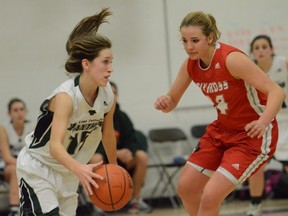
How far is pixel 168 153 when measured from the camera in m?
9.27

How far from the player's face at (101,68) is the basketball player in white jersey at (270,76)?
11.6 feet

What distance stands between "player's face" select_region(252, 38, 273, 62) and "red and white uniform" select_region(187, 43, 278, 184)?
9.21 feet

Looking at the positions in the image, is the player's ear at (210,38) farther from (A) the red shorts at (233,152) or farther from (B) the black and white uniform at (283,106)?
(B) the black and white uniform at (283,106)

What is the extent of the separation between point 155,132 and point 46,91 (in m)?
1.66

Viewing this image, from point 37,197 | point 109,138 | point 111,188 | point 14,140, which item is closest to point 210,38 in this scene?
point 109,138

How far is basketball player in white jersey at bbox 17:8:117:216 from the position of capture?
13.3 feet

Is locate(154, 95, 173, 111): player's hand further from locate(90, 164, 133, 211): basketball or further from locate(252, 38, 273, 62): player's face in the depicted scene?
locate(252, 38, 273, 62): player's face

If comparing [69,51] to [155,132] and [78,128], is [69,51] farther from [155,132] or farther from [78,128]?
[155,132]

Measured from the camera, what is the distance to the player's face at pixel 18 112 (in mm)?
8273

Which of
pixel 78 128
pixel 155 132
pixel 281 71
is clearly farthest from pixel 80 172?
pixel 155 132

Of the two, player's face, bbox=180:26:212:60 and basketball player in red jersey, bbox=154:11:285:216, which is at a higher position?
player's face, bbox=180:26:212:60

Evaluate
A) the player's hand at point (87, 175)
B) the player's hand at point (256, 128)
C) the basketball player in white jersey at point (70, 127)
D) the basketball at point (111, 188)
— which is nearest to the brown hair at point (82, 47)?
the basketball player in white jersey at point (70, 127)

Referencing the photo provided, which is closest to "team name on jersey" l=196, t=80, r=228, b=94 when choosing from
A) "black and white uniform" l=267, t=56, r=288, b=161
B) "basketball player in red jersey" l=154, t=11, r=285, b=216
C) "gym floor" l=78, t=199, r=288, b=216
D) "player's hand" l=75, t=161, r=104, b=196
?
"basketball player in red jersey" l=154, t=11, r=285, b=216

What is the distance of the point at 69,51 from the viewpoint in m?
4.30
